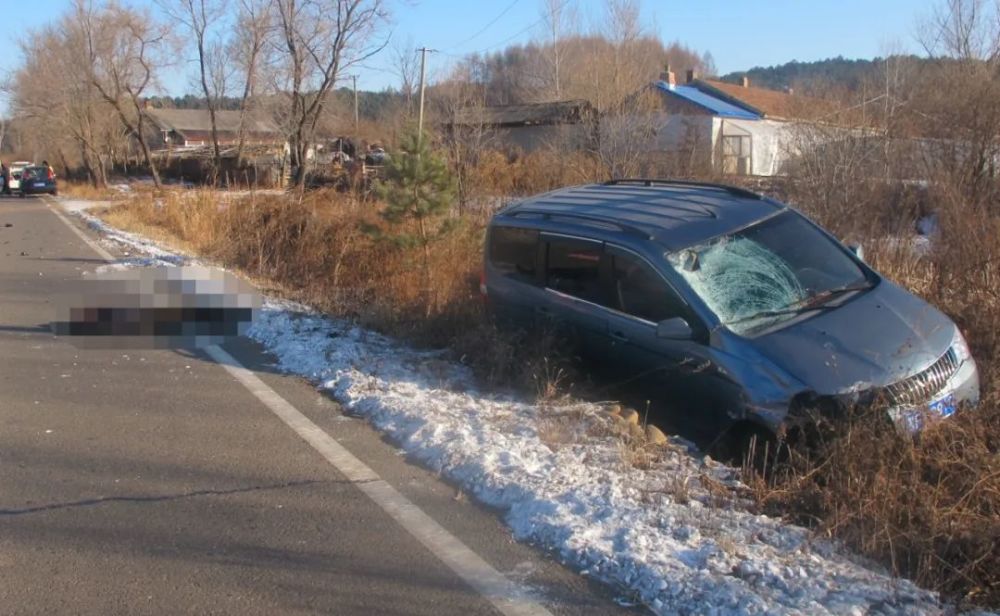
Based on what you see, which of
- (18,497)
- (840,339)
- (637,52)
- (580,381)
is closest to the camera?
(18,497)

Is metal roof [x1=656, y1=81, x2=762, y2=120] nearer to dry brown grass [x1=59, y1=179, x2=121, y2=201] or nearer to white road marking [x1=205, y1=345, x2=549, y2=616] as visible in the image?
dry brown grass [x1=59, y1=179, x2=121, y2=201]

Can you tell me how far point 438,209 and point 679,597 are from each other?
8834mm

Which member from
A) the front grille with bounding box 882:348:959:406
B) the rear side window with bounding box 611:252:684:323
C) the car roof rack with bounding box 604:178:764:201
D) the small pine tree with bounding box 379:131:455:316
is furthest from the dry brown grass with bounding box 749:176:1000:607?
the small pine tree with bounding box 379:131:455:316

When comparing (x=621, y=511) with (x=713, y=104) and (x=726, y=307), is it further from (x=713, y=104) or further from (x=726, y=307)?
(x=713, y=104)

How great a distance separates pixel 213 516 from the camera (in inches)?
184

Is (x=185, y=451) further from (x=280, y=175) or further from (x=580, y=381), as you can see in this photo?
(x=280, y=175)

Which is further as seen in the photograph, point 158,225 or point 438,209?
point 158,225

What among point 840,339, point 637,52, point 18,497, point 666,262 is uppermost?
point 637,52

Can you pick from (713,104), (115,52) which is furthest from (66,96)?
(713,104)

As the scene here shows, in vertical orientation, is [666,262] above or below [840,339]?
above

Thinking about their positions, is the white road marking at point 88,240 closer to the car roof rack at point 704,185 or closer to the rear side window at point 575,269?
the car roof rack at point 704,185

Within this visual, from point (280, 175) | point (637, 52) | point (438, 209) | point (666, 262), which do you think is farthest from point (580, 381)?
point (637, 52)

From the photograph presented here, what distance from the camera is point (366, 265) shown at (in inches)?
515

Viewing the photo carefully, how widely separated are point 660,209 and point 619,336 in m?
1.18
